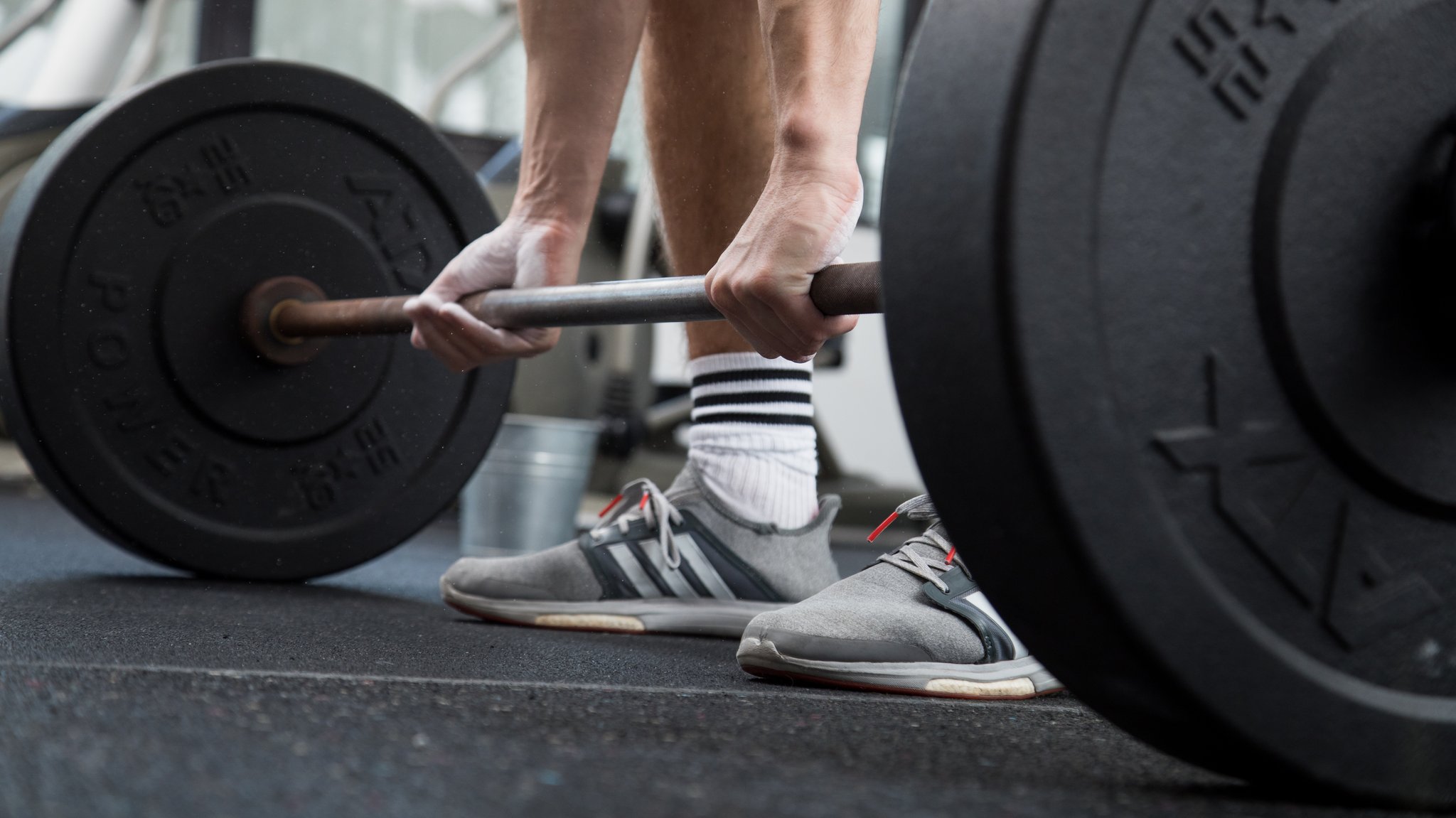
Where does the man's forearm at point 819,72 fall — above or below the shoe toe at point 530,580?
above

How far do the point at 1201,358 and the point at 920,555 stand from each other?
19.5 inches

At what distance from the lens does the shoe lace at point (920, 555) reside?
96cm

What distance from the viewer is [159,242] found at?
1.34 meters

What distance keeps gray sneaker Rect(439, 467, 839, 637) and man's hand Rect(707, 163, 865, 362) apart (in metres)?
0.34

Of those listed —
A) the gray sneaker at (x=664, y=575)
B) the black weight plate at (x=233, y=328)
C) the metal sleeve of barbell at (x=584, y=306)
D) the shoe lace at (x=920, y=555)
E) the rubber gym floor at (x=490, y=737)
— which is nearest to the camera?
the rubber gym floor at (x=490, y=737)

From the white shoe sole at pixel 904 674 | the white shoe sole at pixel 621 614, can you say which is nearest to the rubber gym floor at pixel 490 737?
the white shoe sole at pixel 904 674

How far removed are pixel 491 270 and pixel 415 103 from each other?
270 centimetres

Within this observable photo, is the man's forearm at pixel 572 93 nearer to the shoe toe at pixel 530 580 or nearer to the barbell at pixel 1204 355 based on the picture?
the shoe toe at pixel 530 580

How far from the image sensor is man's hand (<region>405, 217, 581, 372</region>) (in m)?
1.16

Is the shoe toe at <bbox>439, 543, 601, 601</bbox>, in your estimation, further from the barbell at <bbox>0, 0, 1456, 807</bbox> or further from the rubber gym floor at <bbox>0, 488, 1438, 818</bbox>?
the barbell at <bbox>0, 0, 1456, 807</bbox>

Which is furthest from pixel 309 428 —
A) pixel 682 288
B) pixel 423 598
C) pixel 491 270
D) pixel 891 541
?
pixel 891 541

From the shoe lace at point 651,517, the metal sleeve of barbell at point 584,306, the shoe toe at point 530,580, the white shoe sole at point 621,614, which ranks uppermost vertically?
the metal sleeve of barbell at point 584,306

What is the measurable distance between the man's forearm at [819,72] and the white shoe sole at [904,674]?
33cm

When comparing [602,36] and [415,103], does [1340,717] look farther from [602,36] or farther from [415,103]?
[415,103]
